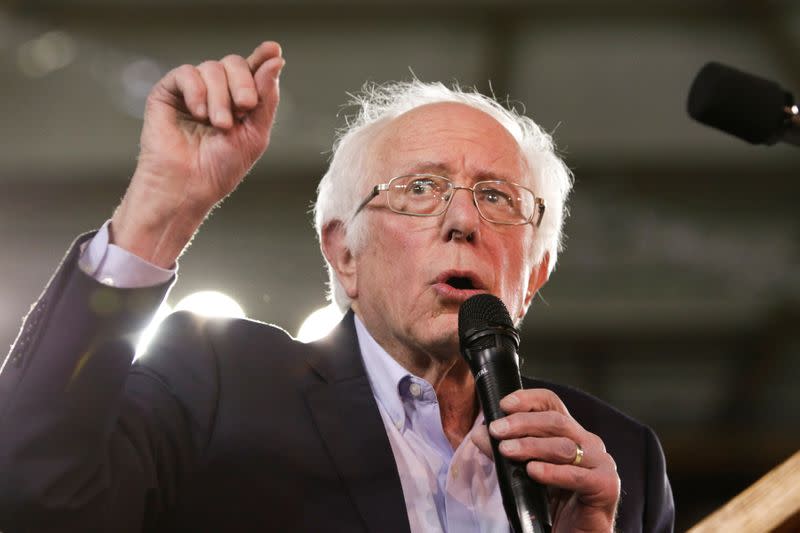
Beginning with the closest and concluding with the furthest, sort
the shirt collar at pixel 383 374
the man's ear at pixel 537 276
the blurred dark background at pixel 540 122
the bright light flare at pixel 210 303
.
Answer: the shirt collar at pixel 383 374 → the man's ear at pixel 537 276 → the blurred dark background at pixel 540 122 → the bright light flare at pixel 210 303

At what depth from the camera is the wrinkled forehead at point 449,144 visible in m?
2.10

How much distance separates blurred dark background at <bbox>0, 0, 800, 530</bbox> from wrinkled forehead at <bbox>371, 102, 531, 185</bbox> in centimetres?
167

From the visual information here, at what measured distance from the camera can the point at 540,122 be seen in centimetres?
444

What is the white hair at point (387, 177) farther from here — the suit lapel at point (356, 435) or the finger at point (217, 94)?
the finger at point (217, 94)

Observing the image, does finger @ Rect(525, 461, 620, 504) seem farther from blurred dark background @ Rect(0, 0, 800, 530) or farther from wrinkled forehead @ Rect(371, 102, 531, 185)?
blurred dark background @ Rect(0, 0, 800, 530)

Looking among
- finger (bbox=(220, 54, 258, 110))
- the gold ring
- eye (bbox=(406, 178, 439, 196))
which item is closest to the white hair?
eye (bbox=(406, 178, 439, 196))

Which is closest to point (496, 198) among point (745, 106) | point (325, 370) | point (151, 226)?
point (325, 370)

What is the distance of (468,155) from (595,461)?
0.83 meters

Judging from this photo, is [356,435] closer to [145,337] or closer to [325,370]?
[325,370]

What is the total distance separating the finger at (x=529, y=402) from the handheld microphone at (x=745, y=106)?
19.8 inches

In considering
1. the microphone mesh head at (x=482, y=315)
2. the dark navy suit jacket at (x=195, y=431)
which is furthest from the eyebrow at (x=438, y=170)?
the microphone mesh head at (x=482, y=315)

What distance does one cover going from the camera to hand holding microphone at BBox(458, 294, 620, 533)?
1.34m

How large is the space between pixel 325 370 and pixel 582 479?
598mm

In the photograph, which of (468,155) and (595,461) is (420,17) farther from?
(595,461)
